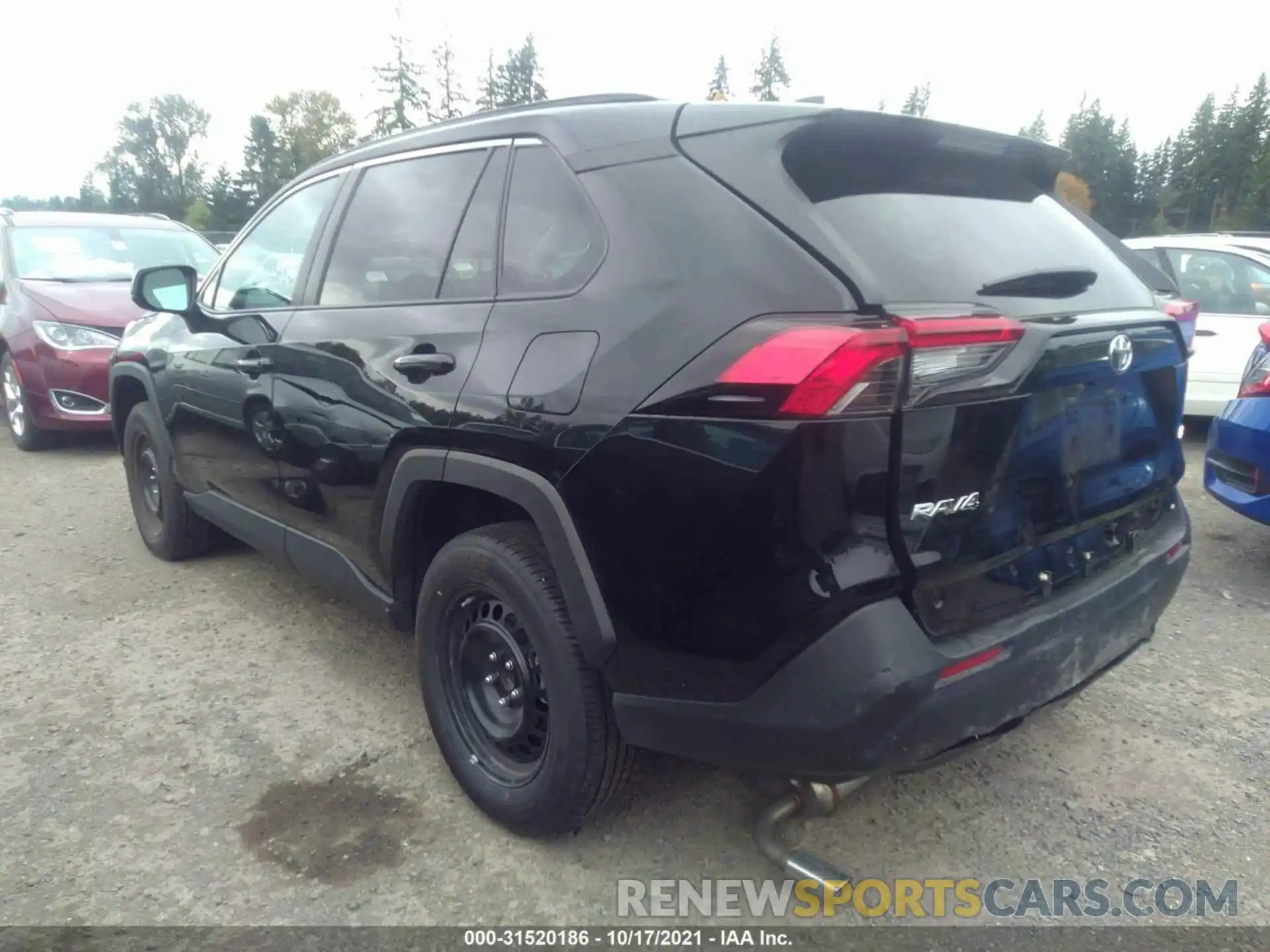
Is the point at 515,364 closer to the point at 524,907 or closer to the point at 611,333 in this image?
the point at 611,333

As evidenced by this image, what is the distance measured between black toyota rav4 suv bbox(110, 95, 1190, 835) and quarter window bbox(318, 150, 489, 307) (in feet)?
0.05

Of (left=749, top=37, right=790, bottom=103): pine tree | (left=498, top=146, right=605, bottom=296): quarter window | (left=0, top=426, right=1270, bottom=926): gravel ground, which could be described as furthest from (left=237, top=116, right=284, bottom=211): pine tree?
(left=498, top=146, right=605, bottom=296): quarter window

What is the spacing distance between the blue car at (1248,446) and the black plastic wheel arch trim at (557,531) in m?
3.28

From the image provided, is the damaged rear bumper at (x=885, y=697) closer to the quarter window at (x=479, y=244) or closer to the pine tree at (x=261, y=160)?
the quarter window at (x=479, y=244)

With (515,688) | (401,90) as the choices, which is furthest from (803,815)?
(401,90)

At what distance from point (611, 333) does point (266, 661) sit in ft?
7.79

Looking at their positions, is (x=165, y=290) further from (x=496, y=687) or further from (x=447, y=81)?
(x=447, y=81)

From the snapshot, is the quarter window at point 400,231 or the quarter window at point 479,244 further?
the quarter window at point 400,231

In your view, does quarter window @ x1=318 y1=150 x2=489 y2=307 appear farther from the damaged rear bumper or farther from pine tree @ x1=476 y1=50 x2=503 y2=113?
pine tree @ x1=476 y1=50 x2=503 y2=113

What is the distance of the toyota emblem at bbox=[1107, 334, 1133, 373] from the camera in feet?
7.37

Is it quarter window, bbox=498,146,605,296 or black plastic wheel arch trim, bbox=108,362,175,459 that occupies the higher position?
quarter window, bbox=498,146,605,296

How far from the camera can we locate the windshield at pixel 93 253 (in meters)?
7.67

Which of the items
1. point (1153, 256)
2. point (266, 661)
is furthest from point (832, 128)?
point (1153, 256)

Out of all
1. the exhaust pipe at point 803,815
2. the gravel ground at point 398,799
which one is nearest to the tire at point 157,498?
the gravel ground at point 398,799
